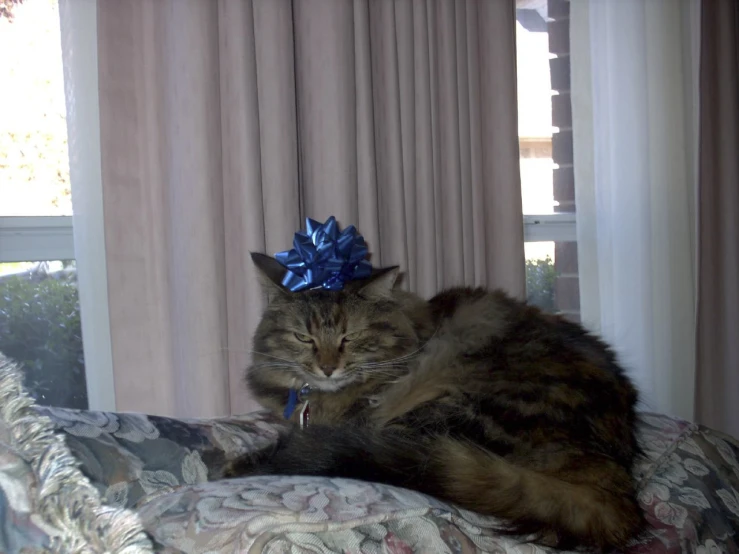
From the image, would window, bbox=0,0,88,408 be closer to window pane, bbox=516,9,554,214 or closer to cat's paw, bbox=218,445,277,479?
cat's paw, bbox=218,445,277,479

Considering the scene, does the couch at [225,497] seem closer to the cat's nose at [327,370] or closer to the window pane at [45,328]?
the cat's nose at [327,370]

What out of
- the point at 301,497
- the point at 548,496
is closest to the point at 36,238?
the point at 301,497

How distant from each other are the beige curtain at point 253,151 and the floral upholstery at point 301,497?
0.50 m

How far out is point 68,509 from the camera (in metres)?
0.55

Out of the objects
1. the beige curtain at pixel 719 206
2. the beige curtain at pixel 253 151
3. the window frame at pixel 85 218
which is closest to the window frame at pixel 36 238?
the window frame at pixel 85 218

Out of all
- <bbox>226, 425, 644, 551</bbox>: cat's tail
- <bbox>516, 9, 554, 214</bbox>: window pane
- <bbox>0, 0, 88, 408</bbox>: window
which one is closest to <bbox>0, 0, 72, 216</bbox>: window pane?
<bbox>0, 0, 88, 408</bbox>: window

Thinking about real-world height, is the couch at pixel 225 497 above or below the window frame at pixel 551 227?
below

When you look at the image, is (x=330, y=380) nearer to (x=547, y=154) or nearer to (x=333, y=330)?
(x=333, y=330)

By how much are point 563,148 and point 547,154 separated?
6 centimetres

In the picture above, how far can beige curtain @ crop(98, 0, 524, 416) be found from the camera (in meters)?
1.77

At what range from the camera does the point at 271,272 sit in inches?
60.3

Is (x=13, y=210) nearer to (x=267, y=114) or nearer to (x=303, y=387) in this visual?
(x=267, y=114)

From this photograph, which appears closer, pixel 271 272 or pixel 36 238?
pixel 271 272

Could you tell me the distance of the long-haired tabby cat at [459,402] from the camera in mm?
952
